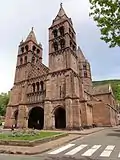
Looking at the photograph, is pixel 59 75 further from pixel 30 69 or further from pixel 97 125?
pixel 97 125

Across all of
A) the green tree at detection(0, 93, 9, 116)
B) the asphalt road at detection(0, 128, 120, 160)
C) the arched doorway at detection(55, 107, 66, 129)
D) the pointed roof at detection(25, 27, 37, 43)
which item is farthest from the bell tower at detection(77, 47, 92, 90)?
the asphalt road at detection(0, 128, 120, 160)

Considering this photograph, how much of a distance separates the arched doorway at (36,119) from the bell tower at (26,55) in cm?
791

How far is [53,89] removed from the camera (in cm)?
3300

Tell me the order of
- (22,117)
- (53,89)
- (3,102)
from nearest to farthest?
(53,89) → (22,117) → (3,102)

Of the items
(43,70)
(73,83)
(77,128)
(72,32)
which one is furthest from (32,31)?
(77,128)

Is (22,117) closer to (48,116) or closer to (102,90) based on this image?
(48,116)

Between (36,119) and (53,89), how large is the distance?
10525mm

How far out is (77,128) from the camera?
28.0 meters

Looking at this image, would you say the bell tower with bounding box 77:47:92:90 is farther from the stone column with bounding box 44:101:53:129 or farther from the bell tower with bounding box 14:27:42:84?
the stone column with bounding box 44:101:53:129

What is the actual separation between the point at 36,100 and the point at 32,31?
72.0 feet

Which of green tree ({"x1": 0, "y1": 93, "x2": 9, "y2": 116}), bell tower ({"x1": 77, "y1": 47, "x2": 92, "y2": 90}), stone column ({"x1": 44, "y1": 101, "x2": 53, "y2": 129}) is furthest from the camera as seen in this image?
green tree ({"x1": 0, "y1": 93, "x2": 9, "y2": 116})

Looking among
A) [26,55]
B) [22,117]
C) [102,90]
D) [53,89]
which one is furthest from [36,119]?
[102,90]

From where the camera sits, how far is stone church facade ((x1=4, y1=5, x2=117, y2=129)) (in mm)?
30742

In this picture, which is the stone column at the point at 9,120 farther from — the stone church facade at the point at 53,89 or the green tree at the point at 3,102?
the green tree at the point at 3,102
